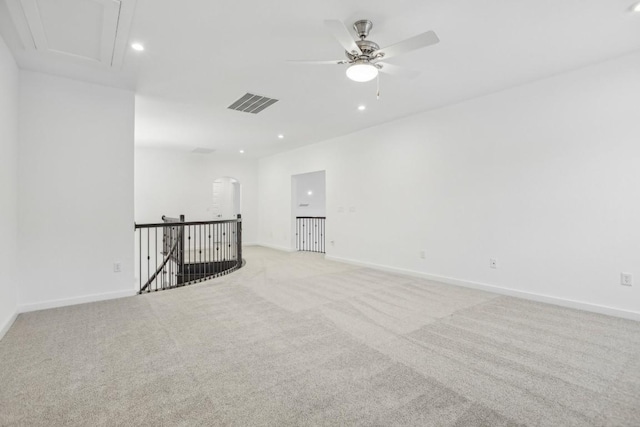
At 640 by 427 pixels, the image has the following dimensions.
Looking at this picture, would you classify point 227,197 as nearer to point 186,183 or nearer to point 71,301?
point 186,183

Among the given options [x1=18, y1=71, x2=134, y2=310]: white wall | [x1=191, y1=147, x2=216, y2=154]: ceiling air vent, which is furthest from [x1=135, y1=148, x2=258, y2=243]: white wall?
[x1=18, y1=71, x2=134, y2=310]: white wall

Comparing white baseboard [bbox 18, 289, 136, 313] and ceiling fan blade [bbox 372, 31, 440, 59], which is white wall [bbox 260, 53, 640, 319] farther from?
white baseboard [bbox 18, 289, 136, 313]

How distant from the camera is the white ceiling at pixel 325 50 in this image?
245cm

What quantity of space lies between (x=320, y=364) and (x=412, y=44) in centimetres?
260

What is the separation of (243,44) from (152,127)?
3899 mm

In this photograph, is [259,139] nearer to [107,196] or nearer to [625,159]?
[107,196]

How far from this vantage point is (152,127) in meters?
5.89

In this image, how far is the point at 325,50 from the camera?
303 centimetres

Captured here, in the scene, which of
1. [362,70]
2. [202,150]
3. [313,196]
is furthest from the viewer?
[313,196]

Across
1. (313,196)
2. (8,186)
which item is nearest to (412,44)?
(8,186)

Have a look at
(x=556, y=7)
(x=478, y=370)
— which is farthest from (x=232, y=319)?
(x=556, y=7)

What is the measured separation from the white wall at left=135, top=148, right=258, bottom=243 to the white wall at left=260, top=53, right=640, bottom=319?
4711mm

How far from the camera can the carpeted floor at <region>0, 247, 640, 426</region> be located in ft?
5.79

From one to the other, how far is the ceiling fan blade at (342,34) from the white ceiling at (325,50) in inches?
11.2
